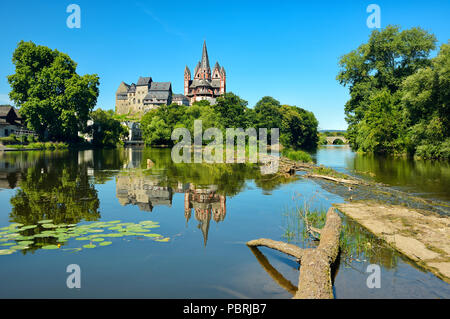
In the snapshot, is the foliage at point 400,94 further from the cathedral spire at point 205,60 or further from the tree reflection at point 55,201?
the cathedral spire at point 205,60

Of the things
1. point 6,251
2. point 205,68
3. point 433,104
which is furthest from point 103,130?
point 205,68

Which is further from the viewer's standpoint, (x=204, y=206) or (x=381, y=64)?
(x=381, y=64)

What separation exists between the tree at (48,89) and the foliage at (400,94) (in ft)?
150

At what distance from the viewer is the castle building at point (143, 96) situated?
14625 centimetres

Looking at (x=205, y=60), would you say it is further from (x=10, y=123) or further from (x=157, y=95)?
(x=10, y=123)

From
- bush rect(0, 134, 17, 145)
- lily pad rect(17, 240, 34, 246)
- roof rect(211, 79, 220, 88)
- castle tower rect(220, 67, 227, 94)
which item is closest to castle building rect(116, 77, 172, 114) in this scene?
roof rect(211, 79, 220, 88)

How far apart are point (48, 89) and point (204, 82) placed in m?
107

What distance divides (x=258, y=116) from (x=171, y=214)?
59.3 metres

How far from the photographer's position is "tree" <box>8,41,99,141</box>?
48.2 m

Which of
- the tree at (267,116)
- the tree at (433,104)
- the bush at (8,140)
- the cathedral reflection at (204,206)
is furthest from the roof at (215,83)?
the cathedral reflection at (204,206)

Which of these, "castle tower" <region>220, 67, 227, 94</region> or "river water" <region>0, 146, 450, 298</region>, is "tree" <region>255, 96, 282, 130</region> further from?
"castle tower" <region>220, 67, 227, 94</region>

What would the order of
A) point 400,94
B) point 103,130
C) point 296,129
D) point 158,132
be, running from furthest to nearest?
point 296,129 → point 158,132 → point 103,130 → point 400,94

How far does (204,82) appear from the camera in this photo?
152 m

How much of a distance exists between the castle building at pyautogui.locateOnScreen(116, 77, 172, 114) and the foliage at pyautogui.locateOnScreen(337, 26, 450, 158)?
361 ft
